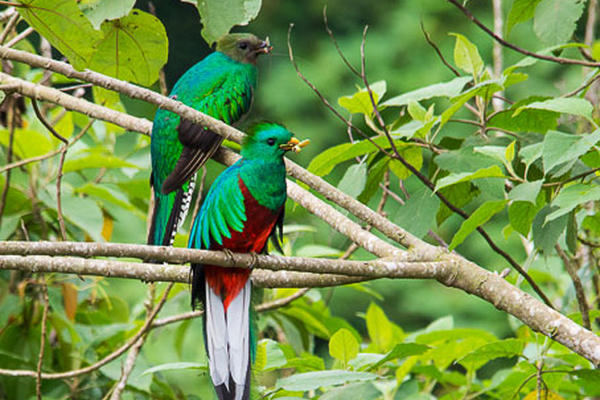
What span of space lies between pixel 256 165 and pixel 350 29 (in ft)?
33.6

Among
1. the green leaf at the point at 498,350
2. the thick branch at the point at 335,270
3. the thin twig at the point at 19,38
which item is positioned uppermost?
the thin twig at the point at 19,38

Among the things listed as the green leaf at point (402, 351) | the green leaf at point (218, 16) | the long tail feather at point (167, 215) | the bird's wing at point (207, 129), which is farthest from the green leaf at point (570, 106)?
the long tail feather at point (167, 215)

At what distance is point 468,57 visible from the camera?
2.04 metres

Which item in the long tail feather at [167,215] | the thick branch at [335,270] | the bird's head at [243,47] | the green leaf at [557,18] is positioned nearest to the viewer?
the thick branch at [335,270]

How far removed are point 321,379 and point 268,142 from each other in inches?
24.8

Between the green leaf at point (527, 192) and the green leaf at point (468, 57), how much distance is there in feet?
1.98

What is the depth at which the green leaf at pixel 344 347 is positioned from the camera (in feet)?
6.38

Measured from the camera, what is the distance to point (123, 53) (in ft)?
5.29

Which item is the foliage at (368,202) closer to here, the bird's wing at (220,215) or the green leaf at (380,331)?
the green leaf at (380,331)

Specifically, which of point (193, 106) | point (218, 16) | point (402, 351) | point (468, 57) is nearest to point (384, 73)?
point (193, 106)

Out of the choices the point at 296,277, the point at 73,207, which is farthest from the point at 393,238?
→ the point at 73,207

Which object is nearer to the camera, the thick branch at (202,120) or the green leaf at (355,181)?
the thick branch at (202,120)

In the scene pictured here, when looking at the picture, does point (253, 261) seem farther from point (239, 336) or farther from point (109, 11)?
point (109, 11)

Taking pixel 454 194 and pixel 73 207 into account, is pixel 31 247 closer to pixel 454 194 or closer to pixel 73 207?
pixel 454 194
